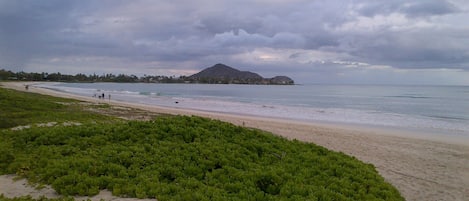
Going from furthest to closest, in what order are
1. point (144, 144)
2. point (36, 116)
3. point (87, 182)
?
point (36, 116) < point (144, 144) < point (87, 182)

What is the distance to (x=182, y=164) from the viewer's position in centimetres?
808

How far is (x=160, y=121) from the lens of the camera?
11453mm

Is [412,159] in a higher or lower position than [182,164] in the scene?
lower

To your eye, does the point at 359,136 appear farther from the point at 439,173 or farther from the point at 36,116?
the point at 36,116

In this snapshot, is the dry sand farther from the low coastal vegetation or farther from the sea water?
the sea water

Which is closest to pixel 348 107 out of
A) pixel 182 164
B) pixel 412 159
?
pixel 412 159

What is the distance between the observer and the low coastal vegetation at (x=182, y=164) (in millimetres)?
6766

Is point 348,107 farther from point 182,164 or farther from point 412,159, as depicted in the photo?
point 182,164

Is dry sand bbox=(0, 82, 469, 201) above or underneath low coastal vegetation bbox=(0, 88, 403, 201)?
underneath

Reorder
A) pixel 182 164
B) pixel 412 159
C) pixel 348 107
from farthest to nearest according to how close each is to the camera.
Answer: pixel 348 107
pixel 412 159
pixel 182 164

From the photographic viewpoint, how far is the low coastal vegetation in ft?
22.2

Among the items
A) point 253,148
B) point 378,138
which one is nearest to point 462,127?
point 378,138

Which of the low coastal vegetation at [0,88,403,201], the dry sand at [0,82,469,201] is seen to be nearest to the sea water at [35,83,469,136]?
the dry sand at [0,82,469,201]

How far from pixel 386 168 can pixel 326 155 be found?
3357mm
